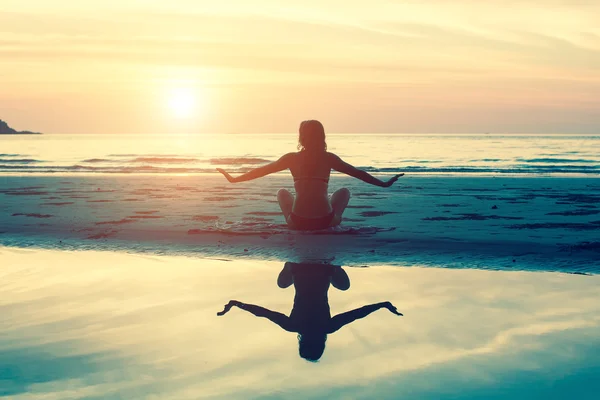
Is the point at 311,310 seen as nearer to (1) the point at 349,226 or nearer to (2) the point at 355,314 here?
(2) the point at 355,314

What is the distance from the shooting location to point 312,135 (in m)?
9.55

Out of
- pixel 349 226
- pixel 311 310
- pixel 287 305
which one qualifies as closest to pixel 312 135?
pixel 349 226

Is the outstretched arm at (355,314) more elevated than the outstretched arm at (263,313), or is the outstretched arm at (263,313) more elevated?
the outstretched arm at (355,314)

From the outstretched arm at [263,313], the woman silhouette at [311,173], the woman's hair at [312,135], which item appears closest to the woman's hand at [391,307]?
the outstretched arm at [263,313]

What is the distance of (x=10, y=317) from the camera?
17.2ft

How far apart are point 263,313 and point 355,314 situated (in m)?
0.74

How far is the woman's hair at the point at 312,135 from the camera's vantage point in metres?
9.56

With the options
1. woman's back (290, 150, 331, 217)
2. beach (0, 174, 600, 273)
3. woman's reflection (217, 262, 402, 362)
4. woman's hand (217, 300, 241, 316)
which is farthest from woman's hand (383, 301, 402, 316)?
woman's back (290, 150, 331, 217)

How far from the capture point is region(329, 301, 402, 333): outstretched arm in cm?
500

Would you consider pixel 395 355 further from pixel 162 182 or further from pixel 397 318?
pixel 162 182


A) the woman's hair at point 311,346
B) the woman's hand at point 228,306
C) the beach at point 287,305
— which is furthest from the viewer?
the woman's hand at point 228,306

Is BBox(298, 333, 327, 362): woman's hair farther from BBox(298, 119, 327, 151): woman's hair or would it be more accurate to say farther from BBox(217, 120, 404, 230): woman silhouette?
BBox(298, 119, 327, 151): woman's hair

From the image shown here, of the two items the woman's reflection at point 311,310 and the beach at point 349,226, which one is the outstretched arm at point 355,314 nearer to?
the woman's reflection at point 311,310

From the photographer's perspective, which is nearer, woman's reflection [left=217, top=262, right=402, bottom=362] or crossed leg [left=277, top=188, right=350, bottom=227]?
woman's reflection [left=217, top=262, right=402, bottom=362]
